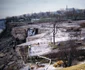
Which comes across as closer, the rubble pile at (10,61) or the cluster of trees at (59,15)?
the rubble pile at (10,61)

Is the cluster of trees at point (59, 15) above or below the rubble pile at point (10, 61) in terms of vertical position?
above

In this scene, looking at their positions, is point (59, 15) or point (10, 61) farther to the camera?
point (59, 15)

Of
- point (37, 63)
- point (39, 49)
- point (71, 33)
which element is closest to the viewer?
point (37, 63)

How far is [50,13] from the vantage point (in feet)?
23.7

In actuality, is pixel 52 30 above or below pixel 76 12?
below

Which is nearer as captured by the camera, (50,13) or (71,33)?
(71,33)

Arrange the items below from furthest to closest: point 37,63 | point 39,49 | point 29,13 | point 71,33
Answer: point 29,13
point 71,33
point 39,49
point 37,63

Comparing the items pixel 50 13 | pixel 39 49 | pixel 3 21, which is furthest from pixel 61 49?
pixel 3 21

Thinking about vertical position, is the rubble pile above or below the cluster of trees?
below

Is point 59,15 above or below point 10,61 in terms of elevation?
above

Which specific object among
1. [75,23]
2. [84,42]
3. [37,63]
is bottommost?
[37,63]

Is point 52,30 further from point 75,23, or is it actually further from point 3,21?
point 3,21

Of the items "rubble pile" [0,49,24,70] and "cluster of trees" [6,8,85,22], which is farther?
"cluster of trees" [6,8,85,22]

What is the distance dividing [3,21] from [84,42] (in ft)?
8.86
